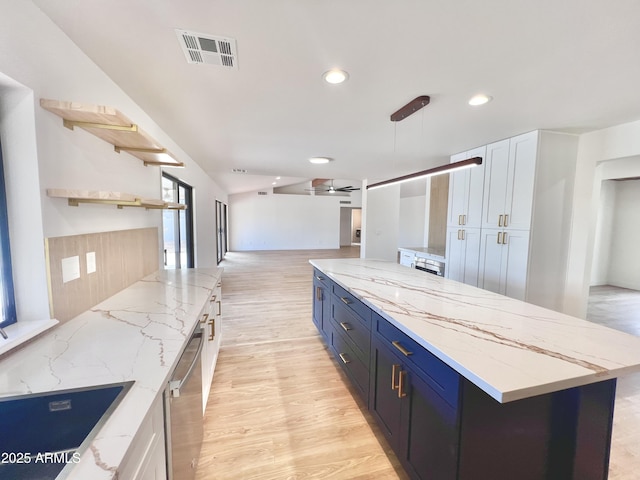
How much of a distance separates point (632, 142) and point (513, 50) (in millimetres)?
2227

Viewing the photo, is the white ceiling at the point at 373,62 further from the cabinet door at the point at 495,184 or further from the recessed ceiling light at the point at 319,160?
the recessed ceiling light at the point at 319,160

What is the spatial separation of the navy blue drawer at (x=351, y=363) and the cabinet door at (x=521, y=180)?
2.39 m

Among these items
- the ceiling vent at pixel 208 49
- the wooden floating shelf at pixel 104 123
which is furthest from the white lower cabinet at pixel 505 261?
the wooden floating shelf at pixel 104 123

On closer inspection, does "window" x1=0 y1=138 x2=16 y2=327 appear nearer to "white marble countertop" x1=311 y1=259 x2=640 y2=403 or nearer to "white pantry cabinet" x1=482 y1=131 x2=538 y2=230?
"white marble countertop" x1=311 y1=259 x2=640 y2=403

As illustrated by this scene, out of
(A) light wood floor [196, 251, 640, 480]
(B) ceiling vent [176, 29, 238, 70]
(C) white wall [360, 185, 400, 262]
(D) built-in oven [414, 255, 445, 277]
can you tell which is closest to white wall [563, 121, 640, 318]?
(A) light wood floor [196, 251, 640, 480]

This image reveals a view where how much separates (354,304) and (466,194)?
8.80 ft

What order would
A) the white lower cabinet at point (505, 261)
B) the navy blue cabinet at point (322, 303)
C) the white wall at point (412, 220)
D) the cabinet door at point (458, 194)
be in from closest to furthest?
the navy blue cabinet at point (322, 303)
the white lower cabinet at point (505, 261)
the cabinet door at point (458, 194)
the white wall at point (412, 220)

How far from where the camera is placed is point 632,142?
2.56 meters

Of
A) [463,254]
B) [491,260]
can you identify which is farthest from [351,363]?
[463,254]

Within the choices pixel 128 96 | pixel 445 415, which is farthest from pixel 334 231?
pixel 445 415

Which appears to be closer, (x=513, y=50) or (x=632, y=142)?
(x=513, y=50)

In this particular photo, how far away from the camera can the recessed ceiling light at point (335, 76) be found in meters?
1.73

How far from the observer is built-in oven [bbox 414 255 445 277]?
4.12m

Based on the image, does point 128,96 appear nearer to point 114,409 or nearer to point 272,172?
point 114,409
